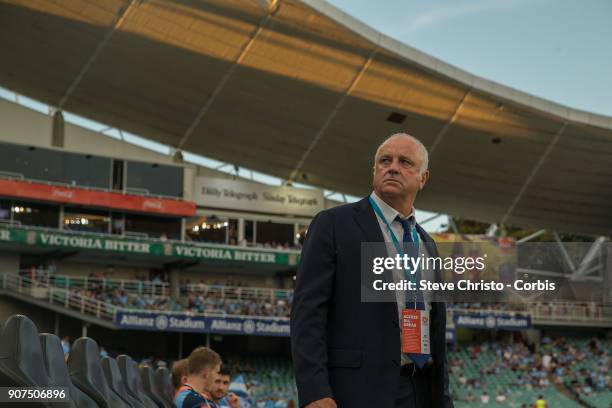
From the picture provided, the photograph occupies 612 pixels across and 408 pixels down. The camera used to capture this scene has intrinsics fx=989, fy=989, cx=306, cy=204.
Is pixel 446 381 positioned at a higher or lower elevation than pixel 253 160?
lower

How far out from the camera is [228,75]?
34.7m

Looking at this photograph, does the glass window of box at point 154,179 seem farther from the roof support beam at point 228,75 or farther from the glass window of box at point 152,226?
the roof support beam at point 228,75

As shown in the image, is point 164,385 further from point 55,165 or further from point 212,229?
point 212,229

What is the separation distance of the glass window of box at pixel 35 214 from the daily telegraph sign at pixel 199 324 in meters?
5.16

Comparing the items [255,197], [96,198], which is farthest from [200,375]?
[255,197]

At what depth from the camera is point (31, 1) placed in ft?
103

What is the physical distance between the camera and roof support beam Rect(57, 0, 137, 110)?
105ft

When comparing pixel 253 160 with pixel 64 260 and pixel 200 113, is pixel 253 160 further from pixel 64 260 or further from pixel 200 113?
pixel 64 260

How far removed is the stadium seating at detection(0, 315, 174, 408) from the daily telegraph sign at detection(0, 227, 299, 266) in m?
29.0

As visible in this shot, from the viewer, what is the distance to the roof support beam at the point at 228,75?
32.0m

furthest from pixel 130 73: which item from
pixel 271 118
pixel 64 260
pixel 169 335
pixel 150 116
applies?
pixel 169 335

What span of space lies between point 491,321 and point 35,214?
56.7ft

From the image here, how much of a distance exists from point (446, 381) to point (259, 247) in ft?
118

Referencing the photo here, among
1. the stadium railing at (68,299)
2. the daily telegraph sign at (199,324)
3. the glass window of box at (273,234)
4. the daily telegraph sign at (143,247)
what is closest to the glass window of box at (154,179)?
the daily telegraph sign at (143,247)
